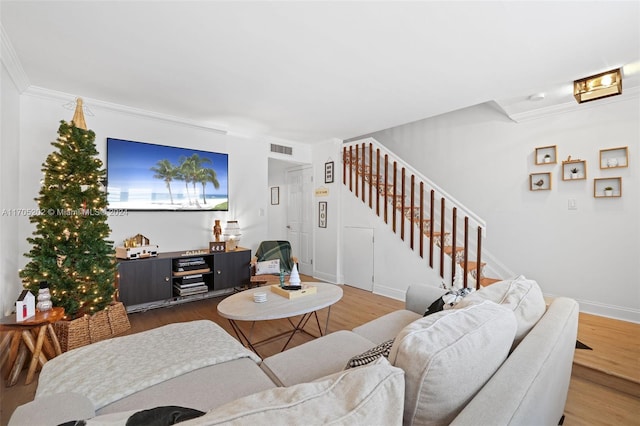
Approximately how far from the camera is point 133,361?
4.71 ft

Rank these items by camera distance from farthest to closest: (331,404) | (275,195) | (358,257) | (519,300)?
(275,195) → (358,257) → (519,300) → (331,404)

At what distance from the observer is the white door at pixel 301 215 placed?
571cm

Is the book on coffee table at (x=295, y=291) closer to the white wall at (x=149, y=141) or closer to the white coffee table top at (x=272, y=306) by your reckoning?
the white coffee table top at (x=272, y=306)

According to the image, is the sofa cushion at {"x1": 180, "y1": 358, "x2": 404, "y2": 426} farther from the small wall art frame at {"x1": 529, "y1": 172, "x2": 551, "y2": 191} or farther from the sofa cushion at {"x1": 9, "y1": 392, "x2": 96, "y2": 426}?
the small wall art frame at {"x1": 529, "y1": 172, "x2": 551, "y2": 191}

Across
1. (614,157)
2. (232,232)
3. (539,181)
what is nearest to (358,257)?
(232,232)

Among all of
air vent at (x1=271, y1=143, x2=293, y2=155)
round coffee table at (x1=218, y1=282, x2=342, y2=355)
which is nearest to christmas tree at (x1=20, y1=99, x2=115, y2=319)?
round coffee table at (x1=218, y1=282, x2=342, y2=355)

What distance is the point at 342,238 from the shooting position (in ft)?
16.8

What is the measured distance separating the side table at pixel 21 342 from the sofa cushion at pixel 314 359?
6.33 ft

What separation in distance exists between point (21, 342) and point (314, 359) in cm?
241

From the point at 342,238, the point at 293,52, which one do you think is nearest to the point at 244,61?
the point at 293,52

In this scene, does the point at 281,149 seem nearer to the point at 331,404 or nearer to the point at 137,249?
the point at 137,249

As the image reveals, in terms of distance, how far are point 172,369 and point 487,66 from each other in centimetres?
327

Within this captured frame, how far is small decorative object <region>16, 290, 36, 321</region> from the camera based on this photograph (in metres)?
2.13

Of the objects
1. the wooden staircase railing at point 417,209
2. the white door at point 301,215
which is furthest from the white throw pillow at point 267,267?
the wooden staircase railing at point 417,209
